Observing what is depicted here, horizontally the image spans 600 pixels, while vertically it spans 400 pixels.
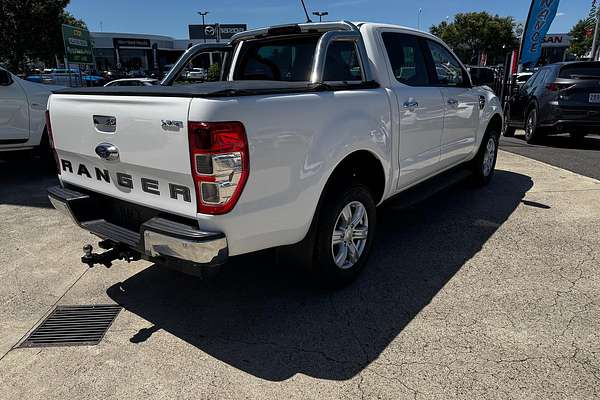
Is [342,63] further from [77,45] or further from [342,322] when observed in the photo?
[77,45]

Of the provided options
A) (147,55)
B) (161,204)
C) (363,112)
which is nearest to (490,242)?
(363,112)

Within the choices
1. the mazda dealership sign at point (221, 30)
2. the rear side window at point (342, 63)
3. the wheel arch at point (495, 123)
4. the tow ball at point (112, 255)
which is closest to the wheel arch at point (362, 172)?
the rear side window at point (342, 63)

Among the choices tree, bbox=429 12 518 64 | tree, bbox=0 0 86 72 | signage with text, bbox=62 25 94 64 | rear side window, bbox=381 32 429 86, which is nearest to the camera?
rear side window, bbox=381 32 429 86

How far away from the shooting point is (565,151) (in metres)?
8.96

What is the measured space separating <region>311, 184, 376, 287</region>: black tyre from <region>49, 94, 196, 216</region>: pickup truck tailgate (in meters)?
0.94

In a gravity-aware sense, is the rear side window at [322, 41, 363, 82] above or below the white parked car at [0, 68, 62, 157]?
above

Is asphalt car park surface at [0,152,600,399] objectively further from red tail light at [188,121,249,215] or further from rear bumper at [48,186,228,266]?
red tail light at [188,121,249,215]

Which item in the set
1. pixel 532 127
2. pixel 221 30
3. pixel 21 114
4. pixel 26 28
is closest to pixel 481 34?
pixel 221 30

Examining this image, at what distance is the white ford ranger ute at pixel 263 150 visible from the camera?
91.0 inches

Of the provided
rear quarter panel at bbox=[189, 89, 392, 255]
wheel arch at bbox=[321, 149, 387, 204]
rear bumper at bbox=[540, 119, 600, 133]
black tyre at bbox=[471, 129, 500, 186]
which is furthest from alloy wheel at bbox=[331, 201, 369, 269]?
rear bumper at bbox=[540, 119, 600, 133]

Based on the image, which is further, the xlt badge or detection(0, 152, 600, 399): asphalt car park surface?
the xlt badge

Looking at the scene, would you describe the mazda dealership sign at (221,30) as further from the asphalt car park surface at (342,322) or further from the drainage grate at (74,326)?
the drainage grate at (74,326)

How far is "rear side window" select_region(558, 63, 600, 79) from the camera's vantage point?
28.9ft

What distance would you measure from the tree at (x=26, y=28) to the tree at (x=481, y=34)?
43.6 meters
